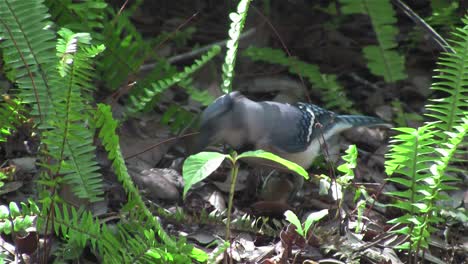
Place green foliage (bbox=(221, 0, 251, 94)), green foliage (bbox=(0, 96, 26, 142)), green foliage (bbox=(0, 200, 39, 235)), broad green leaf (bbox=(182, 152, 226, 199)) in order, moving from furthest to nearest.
A: green foliage (bbox=(221, 0, 251, 94)) < green foliage (bbox=(0, 96, 26, 142)) < green foliage (bbox=(0, 200, 39, 235)) < broad green leaf (bbox=(182, 152, 226, 199))

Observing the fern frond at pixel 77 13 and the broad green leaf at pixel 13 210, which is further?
the fern frond at pixel 77 13

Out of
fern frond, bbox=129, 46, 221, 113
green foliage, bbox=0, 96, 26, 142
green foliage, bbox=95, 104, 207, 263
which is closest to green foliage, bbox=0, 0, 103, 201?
green foliage, bbox=95, 104, 207, 263

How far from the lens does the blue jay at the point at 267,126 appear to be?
4.34m

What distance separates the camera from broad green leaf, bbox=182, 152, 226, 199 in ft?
9.84

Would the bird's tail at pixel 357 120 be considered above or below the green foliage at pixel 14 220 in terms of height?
below

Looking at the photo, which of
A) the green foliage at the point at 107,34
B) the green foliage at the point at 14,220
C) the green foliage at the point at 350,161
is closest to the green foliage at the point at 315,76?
the green foliage at the point at 107,34

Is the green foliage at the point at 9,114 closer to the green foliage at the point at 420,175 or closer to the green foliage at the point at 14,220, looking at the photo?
the green foliage at the point at 14,220

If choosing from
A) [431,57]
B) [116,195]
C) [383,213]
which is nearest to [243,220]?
[116,195]

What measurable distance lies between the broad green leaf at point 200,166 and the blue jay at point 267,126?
3.93ft

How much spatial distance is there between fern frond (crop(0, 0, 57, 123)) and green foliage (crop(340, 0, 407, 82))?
2583 millimetres

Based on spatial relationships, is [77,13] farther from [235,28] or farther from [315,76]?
[315,76]

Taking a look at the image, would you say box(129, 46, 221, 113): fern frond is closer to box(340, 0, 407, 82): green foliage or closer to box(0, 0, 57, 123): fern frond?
box(0, 0, 57, 123): fern frond

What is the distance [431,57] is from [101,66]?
2881 millimetres

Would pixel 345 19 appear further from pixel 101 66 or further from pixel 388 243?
pixel 388 243
